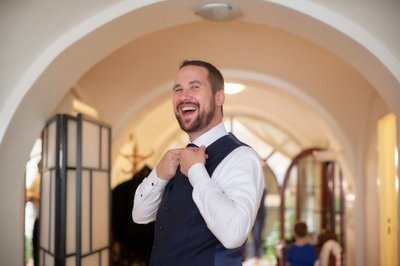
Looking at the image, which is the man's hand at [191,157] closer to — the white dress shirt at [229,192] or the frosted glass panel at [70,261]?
the white dress shirt at [229,192]

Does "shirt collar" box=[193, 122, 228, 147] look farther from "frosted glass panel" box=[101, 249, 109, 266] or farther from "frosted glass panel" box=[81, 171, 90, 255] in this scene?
"frosted glass panel" box=[101, 249, 109, 266]

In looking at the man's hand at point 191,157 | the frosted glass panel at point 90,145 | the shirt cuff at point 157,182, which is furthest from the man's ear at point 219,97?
the frosted glass panel at point 90,145

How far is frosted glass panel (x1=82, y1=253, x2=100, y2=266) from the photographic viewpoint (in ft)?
12.5

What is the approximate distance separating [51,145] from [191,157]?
7.60 ft

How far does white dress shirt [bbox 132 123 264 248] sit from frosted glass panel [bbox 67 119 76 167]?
6.86 ft

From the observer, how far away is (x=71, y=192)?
148 inches

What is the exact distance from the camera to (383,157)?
16.3 feet

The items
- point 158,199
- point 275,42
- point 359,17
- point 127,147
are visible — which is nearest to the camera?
point 158,199

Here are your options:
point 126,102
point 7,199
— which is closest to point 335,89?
point 126,102

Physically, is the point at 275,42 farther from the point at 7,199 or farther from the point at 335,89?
the point at 7,199

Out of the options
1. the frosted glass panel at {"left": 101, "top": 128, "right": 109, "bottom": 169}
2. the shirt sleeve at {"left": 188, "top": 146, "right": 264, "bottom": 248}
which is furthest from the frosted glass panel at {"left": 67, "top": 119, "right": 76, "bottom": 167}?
the shirt sleeve at {"left": 188, "top": 146, "right": 264, "bottom": 248}

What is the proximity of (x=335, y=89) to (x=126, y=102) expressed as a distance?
79.5 inches

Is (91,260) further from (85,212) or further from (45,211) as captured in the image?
(45,211)

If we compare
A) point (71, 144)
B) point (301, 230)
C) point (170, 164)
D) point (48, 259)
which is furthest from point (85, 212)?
point (170, 164)
